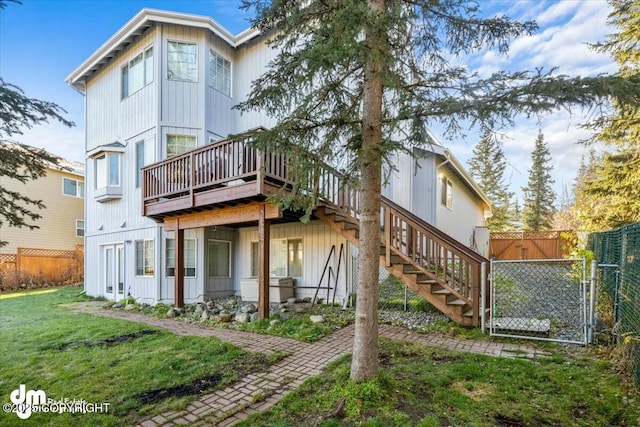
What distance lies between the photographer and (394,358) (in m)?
4.75

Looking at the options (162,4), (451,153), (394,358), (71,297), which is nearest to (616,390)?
(394,358)

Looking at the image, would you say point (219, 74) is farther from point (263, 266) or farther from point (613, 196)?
point (613, 196)

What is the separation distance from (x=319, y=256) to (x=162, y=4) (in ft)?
31.0

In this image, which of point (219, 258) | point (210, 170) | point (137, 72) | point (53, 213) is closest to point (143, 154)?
point (137, 72)

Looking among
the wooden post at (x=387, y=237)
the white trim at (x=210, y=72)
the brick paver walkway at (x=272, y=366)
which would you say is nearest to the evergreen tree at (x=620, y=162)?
the wooden post at (x=387, y=237)

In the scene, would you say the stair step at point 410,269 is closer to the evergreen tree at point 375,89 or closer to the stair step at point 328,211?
the stair step at point 328,211

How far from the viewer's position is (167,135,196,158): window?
1082 centimetres

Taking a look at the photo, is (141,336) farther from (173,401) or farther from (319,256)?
(319,256)

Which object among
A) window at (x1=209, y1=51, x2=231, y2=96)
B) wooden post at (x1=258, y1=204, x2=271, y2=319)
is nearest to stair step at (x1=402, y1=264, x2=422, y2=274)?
wooden post at (x1=258, y1=204, x2=271, y2=319)

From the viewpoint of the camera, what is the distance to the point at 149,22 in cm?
1065

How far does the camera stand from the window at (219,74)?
37.2ft

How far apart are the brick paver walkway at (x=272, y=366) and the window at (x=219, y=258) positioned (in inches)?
123

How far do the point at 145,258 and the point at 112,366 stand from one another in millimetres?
6765

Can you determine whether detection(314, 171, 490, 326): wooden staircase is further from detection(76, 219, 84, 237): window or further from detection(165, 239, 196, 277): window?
detection(76, 219, 84, 237): window
